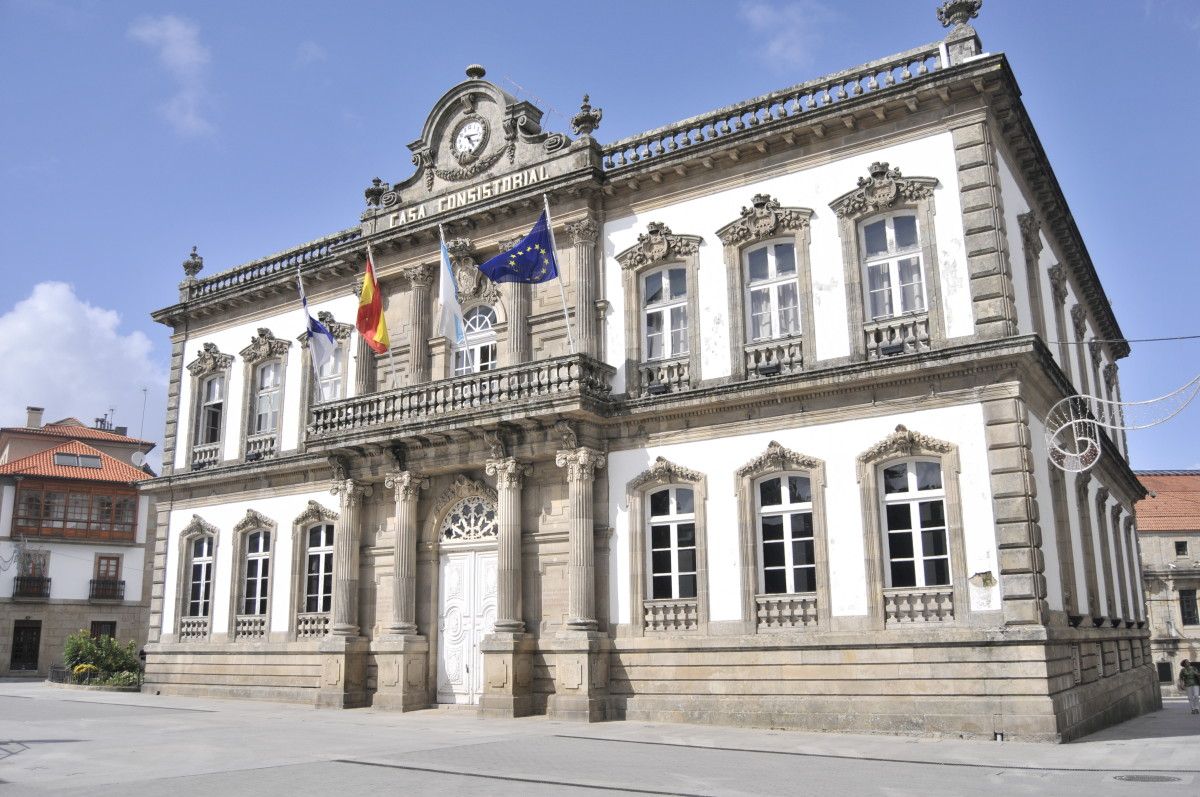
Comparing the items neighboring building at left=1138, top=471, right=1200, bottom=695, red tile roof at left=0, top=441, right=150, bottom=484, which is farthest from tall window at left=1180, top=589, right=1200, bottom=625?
red tile roof at left=0, top=441, right=150, bottom=484

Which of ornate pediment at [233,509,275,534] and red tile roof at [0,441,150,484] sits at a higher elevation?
red tile roof at [0,441,150,484]

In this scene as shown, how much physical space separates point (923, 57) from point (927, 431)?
21.3 feet

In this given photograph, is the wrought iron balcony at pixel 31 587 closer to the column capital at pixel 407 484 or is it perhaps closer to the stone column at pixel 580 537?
the column capital at pixel 407 484

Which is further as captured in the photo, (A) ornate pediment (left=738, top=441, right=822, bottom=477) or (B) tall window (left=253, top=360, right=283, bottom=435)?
(B) tall window (left=253, top=360, right=283, bottom=435)

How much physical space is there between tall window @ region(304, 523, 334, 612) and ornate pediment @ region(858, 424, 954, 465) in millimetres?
12508

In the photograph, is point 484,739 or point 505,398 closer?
point 484,739

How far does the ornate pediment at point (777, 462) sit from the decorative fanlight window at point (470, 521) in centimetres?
556

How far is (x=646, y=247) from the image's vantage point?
65.3 feet

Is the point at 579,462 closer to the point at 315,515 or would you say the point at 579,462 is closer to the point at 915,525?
the point at 915,525

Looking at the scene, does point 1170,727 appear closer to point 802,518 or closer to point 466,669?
point 802,518

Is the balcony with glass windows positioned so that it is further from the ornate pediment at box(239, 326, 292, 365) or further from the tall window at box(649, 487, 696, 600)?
the ornate pediment at box(239, 326, 292, 365)

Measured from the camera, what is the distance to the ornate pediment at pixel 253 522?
80.1 ft

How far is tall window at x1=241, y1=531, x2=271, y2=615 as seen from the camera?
2430cm

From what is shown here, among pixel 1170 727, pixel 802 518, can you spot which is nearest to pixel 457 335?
pixel 802 518
